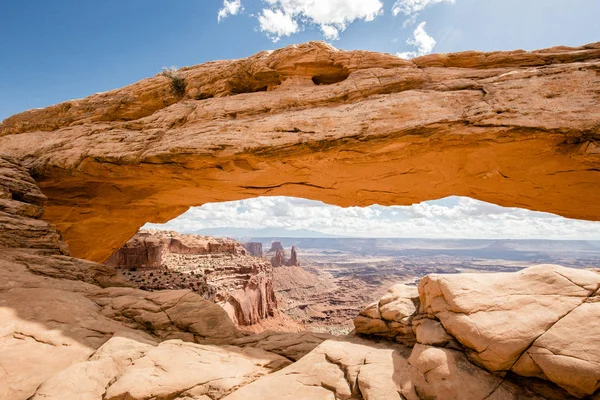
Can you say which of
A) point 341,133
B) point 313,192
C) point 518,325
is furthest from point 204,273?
point 518,325

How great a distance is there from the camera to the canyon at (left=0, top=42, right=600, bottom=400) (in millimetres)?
5047

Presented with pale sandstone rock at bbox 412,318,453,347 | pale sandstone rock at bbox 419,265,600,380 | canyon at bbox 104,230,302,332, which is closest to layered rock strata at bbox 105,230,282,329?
canyon at bbox 104,230,302,332

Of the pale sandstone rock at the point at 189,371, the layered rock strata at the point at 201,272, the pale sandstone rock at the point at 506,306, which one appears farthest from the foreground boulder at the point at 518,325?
the layered rock strata at the point at 201,272

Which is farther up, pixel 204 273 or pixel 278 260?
pixel 204 273

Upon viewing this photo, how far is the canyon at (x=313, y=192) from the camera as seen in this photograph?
5047mm

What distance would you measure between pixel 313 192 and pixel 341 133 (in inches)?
204

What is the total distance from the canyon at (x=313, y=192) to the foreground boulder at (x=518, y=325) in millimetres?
31

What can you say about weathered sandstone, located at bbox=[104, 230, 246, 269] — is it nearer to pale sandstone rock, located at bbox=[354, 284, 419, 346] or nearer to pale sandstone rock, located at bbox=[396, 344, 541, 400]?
pale sandstone rock, located at bbox=[354, 284, 419, 346]

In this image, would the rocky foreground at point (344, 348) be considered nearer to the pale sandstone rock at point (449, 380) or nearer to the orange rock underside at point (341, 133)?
the pale sandstone rock at point (449, 380)

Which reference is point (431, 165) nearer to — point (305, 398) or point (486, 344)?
point (486, 344)

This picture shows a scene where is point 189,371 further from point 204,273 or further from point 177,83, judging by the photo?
point 204,273

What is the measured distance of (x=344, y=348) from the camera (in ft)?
21.8

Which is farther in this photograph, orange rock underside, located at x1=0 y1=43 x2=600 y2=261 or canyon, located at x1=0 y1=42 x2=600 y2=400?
orange rock underside, located at x1=0 y1=43 x2=600 y2=261

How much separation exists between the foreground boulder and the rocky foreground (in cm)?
2
